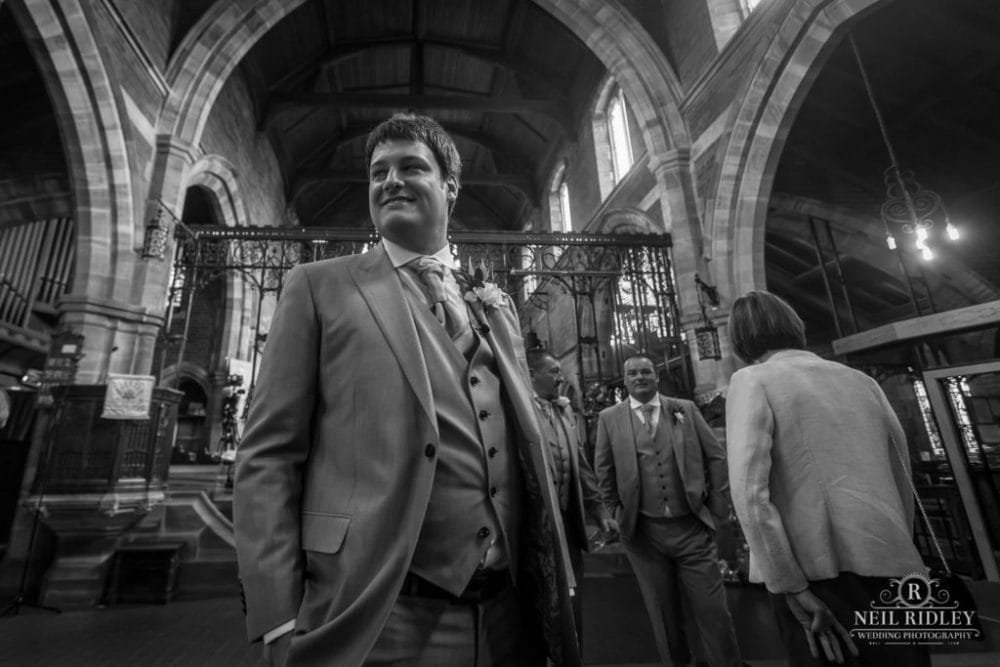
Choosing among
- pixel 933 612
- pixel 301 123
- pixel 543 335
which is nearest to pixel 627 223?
pixel 543 335

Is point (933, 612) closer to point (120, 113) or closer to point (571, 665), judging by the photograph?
point (571, 665)

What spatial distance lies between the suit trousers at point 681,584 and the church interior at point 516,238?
542 mm

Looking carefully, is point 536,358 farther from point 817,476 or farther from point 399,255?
point 399,255

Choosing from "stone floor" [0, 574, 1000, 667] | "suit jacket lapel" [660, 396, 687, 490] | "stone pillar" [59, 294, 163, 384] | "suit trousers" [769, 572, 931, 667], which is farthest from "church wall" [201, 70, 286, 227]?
"suit trousers" [769, 572, 931, 667]

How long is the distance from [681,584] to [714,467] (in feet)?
2.33

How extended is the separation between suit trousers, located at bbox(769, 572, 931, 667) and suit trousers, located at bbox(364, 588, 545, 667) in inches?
39.4

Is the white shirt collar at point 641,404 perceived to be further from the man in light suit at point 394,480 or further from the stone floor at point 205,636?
the man in light suit at point 394,480

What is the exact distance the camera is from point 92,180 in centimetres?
525

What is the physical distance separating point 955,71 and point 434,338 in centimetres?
887

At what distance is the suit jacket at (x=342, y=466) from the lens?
0.77 meters

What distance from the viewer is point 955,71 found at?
20.4ft

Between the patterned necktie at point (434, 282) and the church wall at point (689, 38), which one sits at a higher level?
the church wall at point (689, 38)

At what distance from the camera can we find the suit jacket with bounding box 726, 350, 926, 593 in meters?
1.33

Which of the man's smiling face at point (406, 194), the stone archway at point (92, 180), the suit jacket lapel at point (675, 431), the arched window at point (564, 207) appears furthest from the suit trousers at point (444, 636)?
the arched window at point (564, 207)
